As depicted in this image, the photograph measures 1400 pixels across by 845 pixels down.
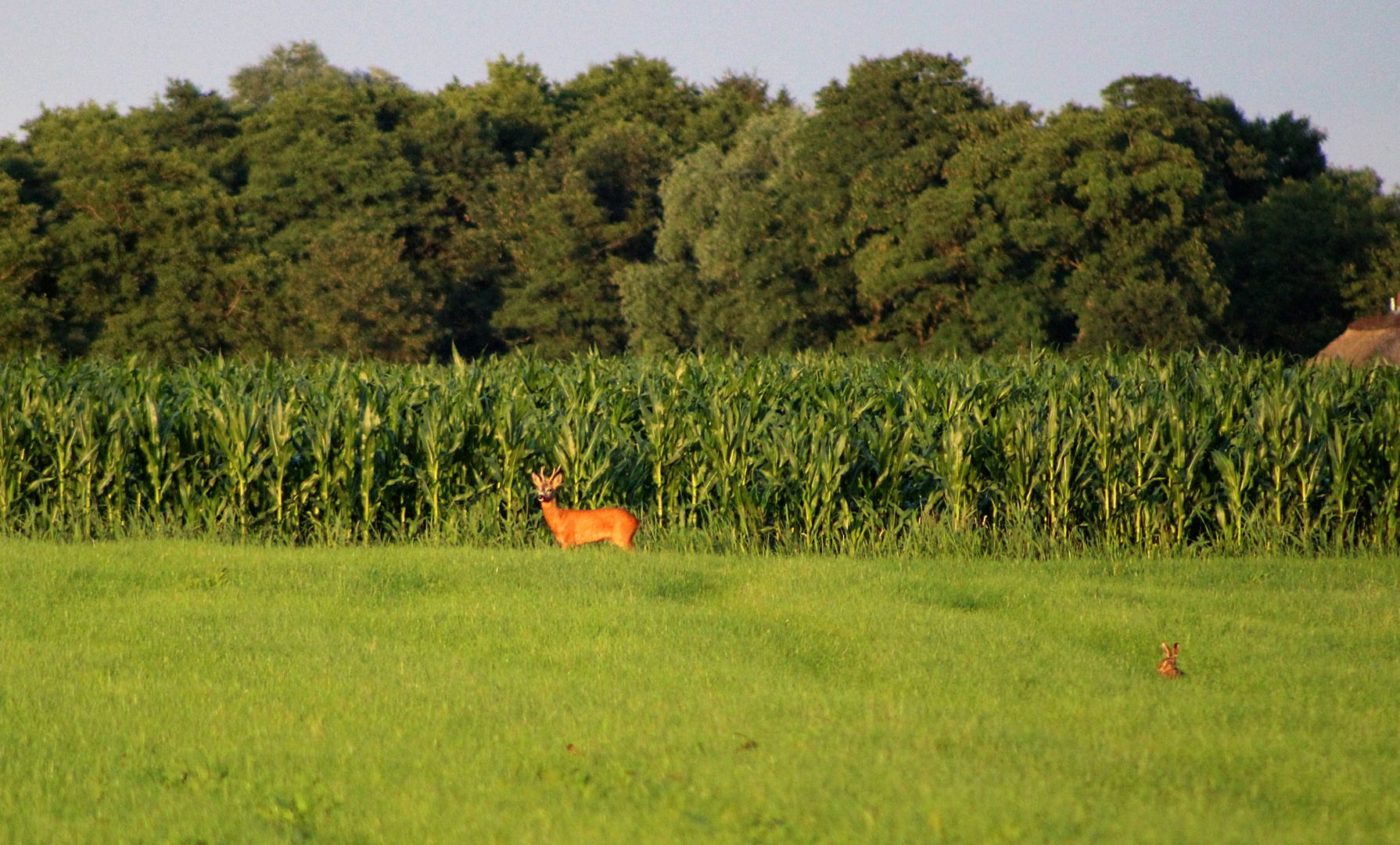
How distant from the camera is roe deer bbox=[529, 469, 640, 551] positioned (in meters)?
9.54

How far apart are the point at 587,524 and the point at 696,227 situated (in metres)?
34.7

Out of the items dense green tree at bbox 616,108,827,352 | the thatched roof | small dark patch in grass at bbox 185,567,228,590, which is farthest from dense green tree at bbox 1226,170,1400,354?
small dark patch in grass at bbox 185,567,228,590

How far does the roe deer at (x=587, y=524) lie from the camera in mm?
9539

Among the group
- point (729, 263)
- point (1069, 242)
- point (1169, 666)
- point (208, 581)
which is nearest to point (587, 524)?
point (208, 581)

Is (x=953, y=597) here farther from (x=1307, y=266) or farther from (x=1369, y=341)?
(x=1307, y=266)

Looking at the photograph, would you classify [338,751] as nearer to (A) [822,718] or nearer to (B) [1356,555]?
(A) [822,718]

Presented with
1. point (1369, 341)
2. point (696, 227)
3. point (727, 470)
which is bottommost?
point (727, 470)

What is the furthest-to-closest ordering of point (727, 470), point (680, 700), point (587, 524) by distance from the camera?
1. point (727, 470)
2. point (587, 524)
3. point (680, 700)

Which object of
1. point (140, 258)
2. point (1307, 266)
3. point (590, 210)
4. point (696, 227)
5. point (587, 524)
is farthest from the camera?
point (590, 210)

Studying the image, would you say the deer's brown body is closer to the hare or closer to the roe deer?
the hare

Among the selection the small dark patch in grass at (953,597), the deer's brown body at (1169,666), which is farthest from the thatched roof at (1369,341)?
the deer's brown body at (1169,666)

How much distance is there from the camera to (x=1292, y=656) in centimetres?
665

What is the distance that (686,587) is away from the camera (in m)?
8.22

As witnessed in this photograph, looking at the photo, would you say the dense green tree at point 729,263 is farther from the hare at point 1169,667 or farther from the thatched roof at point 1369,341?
the hare at point 1169,667
